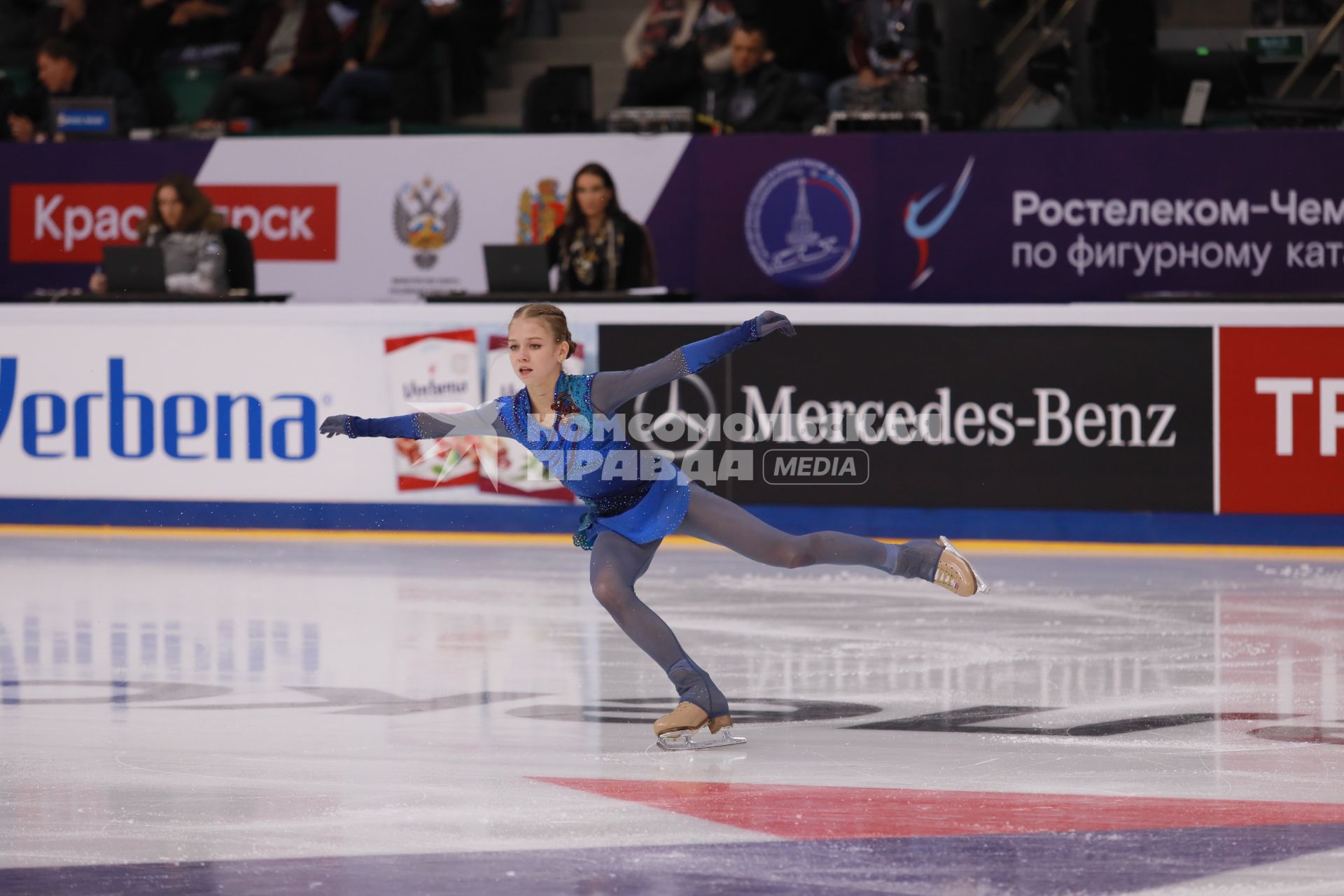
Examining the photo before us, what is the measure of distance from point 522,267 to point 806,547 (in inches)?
199

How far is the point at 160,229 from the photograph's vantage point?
35.2ft

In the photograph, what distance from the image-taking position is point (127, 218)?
41.3 ft

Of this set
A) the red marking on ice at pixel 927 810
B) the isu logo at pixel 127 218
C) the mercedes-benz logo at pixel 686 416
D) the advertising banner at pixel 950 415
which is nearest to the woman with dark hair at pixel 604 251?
the advertising banner at pixel 950 415

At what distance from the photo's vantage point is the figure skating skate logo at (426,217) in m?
12.2

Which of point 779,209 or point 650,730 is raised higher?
point 779,209

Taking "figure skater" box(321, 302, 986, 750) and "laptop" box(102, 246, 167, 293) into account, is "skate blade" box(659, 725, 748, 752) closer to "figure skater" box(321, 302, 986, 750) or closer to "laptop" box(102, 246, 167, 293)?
"figure skater" box(321, 302, 986, 750)

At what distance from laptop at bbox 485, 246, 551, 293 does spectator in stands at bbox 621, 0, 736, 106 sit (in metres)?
2.61

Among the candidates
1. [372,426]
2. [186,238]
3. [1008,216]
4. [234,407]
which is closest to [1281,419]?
[1008,216]

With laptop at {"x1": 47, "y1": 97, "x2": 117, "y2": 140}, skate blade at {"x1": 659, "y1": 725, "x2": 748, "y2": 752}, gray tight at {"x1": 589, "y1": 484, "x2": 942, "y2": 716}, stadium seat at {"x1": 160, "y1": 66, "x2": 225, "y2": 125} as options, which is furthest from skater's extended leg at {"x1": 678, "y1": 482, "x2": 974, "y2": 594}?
stadium seat at {"x1": 160, "y1": 66, "x2": 225, "y2": 125}

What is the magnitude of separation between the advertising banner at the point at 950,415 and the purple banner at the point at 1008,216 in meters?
1.80

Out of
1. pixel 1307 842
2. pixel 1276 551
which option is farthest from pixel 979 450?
pixel 1307 842

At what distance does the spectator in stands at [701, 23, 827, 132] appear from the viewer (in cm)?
1204

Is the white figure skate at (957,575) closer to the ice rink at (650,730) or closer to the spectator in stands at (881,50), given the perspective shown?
the ice rink at (650,730)

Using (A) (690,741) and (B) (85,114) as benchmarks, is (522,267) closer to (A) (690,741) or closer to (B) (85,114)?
(B) (85,114)
